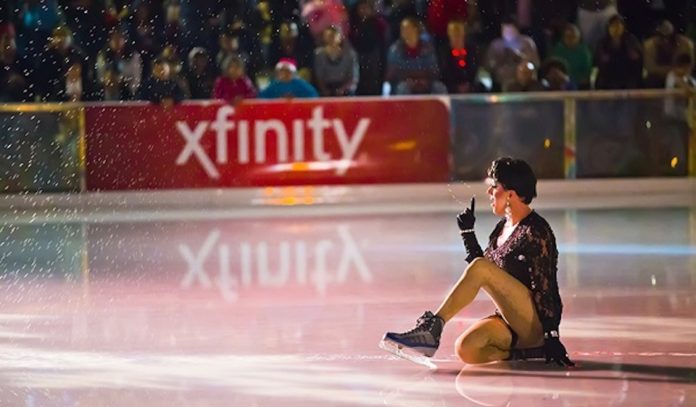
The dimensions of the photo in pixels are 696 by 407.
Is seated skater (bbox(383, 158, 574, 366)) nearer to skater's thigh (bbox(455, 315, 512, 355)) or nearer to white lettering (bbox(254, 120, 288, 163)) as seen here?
skater's thigh (bbox(455, 315, 512, 355))

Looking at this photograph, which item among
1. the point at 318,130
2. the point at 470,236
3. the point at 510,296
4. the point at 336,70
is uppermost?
the point at 336,70

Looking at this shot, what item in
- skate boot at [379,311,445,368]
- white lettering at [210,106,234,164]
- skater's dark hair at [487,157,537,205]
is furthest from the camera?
white lettering at [210,106,234,164]

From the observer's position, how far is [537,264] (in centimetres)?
721

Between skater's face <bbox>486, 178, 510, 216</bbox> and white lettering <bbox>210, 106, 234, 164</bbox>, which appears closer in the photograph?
skater's face <bbox>486, 178, 510, 216</bbox>

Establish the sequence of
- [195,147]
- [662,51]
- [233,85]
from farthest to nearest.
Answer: [662,51]
[233,85]
[195,147]

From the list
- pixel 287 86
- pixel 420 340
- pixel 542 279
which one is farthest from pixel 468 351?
pixel 287 86

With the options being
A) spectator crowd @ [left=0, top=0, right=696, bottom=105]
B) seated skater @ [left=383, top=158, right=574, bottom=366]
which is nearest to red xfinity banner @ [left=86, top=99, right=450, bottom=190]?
spectator crowd @ [left=0, top=0, right=696, bottom=105]

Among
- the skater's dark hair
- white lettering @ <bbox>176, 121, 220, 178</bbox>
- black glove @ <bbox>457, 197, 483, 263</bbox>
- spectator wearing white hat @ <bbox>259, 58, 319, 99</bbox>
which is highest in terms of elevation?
spectator wearing white hat @ <bbox>259, 58, 319, 99</bbox>

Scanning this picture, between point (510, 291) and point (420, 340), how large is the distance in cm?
48

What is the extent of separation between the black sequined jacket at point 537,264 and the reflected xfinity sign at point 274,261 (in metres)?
3.07

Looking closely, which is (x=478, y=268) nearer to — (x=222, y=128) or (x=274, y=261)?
(x=274, y=261)

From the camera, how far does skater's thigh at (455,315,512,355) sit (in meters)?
7.35

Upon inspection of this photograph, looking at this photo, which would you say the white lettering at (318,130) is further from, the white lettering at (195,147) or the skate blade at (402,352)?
the skate blade at (402,352)

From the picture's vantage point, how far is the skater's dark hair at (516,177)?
7289 millimetres
